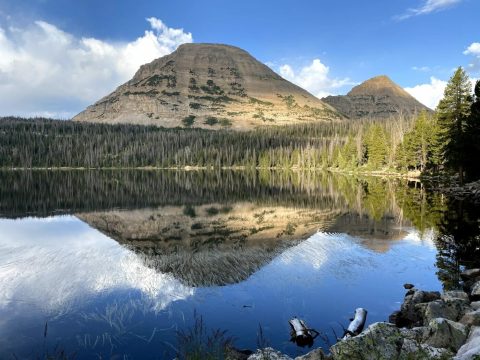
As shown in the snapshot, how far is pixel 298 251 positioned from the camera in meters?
30.1

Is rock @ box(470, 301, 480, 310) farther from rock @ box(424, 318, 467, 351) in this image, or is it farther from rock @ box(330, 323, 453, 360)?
rock @ box(330, 323, 453, 360)

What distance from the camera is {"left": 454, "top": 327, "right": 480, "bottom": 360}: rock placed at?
904 cm

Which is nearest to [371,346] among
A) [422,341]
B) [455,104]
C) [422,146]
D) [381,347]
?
[381,347]

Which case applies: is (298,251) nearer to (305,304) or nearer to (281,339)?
(305,304)

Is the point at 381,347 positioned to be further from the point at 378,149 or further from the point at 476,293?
the point at 378,149

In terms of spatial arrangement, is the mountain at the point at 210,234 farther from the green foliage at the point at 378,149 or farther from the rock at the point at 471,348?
the green foliage at the point at 378,149

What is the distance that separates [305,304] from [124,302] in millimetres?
8999

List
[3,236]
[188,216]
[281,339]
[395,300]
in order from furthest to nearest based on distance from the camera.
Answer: [188,216], [3,236], [395,300], [281,339]

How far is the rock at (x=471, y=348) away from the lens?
9.04m

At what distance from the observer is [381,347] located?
10727 mm

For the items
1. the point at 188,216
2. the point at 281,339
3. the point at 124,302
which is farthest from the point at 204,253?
the point at 188,216

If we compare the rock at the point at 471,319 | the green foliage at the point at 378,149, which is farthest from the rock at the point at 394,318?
the green foliage at the point at 378,149

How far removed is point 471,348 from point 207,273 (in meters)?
16.8

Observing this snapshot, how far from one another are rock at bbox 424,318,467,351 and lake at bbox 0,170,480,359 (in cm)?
302
